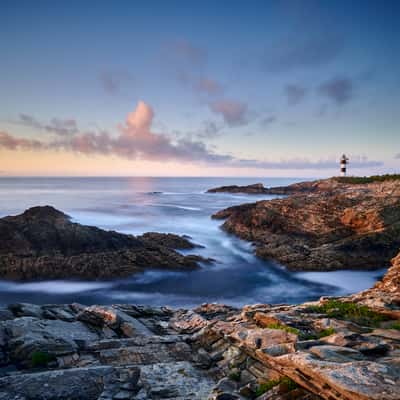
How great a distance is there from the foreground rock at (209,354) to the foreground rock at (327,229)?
414 inches

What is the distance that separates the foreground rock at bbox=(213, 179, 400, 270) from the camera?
2000 cm

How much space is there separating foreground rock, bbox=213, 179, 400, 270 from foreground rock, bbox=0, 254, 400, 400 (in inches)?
414

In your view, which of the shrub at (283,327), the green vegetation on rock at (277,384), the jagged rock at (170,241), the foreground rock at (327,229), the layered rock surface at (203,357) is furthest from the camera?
the jagged rock at (170,241)

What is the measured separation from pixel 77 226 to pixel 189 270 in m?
8.54

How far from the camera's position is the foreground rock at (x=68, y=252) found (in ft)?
56.1

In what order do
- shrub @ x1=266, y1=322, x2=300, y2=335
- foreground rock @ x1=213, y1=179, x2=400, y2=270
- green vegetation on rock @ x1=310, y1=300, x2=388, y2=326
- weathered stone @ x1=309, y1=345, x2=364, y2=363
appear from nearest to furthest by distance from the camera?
weathered stone @ x1=309, y1=345, x2=364, y2=363 → shrub @ x1=266, y1=322, x2=300, y2=335 → green vegetation on rock @ x1=310, y1=300, x2=388, y2=326 → foreground rock @ x1=213, y1=179, x2=400, y2=270

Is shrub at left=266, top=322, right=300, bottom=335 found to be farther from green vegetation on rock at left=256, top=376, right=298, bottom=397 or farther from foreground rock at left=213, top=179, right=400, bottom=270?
foreground rock at left=213, top=179, right=400, bottom=270

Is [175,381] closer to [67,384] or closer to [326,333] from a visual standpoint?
[67,384]

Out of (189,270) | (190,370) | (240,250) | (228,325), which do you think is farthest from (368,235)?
(190,370)

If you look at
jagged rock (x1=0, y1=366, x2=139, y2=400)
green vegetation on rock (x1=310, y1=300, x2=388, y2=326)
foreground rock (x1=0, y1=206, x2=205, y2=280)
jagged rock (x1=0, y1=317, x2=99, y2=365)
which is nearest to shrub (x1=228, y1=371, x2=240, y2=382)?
jagged rock (x1=0, y1=366, x2=139, y2=400)

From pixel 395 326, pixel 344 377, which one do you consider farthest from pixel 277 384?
pixel 395 326

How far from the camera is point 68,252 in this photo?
19.5m

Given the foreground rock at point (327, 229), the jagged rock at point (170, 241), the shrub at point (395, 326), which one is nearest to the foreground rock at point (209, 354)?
the shrub at point (395, 326)

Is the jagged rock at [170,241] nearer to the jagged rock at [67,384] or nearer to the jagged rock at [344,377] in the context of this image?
the jagged rock at [67,384]
